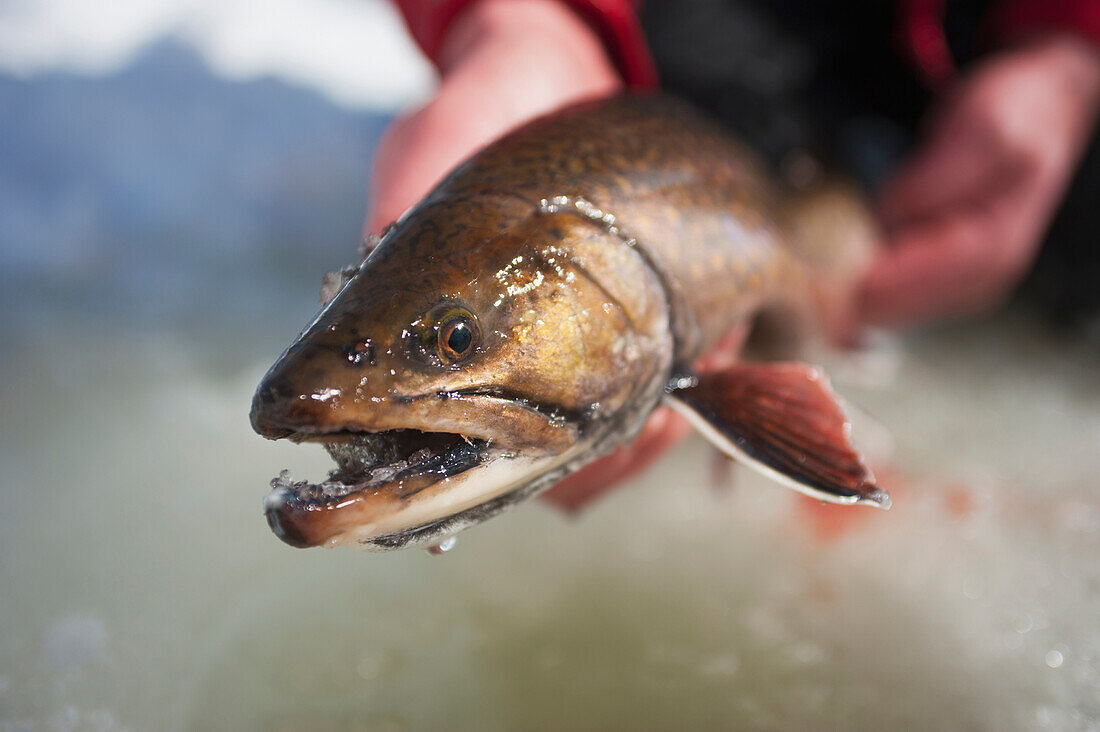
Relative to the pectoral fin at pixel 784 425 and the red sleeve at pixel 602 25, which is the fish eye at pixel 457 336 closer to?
the pectoral fin at pixel 784 425

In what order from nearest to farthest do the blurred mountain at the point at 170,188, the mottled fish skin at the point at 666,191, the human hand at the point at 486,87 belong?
1. the mottled fish skin at the point at 666,191
2. the human hand at the point at 486,87
3. the blurred mountain at the point at 170,188

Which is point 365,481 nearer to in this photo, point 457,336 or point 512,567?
point 457,336

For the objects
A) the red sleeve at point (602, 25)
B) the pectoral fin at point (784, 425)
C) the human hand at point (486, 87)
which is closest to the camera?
the pectoral fin at point (784, 425)

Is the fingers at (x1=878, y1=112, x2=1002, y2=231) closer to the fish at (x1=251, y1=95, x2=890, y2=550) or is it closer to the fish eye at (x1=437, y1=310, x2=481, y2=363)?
the fish at (x1=251, y1=95, x2=890, y2=550)

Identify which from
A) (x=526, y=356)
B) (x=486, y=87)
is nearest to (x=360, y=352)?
(x=526, y=356)

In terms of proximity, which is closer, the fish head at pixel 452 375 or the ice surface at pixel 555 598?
the fish head at pixel 452 375

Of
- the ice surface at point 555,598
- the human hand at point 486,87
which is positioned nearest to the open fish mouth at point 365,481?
the human hand at point 486,87

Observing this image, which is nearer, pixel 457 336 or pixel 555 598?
pixel 457 336
